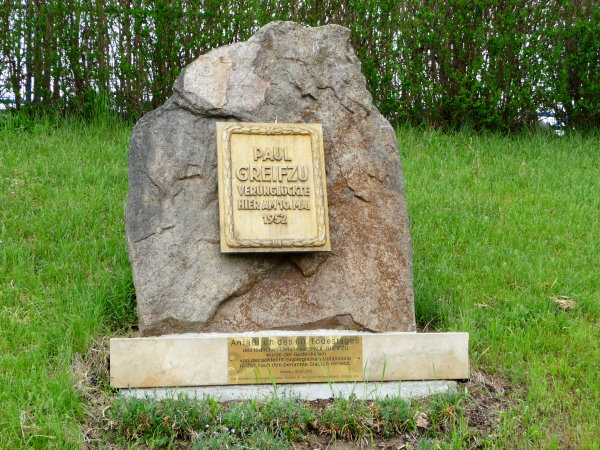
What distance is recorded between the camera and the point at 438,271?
5574 mm

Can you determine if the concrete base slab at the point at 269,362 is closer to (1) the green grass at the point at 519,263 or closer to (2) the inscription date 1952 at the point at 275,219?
(1) the green grass at the point at 519,263

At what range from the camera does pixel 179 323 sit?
14.4 ft

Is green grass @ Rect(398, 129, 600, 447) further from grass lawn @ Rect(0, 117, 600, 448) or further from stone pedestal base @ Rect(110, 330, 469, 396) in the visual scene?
stone pedestal base @ Rect(110, 330, 469, 396)

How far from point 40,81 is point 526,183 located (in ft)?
18.4

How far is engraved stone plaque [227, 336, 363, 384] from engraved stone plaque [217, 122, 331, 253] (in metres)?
0.55

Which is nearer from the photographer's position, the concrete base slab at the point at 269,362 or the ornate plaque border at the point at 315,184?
the concrete base slab at the point at 269,362

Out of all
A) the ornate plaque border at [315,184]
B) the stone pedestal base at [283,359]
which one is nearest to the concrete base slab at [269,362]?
the stone pedestal base at [283,359]

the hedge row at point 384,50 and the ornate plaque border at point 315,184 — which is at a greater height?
the hedge row at point 384,50

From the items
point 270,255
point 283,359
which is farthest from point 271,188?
point 283,359

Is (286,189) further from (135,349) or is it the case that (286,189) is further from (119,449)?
(119,449)

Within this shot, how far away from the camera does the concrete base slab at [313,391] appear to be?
13.7 ft

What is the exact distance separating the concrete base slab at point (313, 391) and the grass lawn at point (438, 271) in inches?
11.9

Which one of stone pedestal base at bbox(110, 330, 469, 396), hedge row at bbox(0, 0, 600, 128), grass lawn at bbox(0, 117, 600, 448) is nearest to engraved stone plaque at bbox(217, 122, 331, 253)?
stone pedestal base at bbox(110, 330, 469, 396)

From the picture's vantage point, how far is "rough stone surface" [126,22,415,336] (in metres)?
4.45
